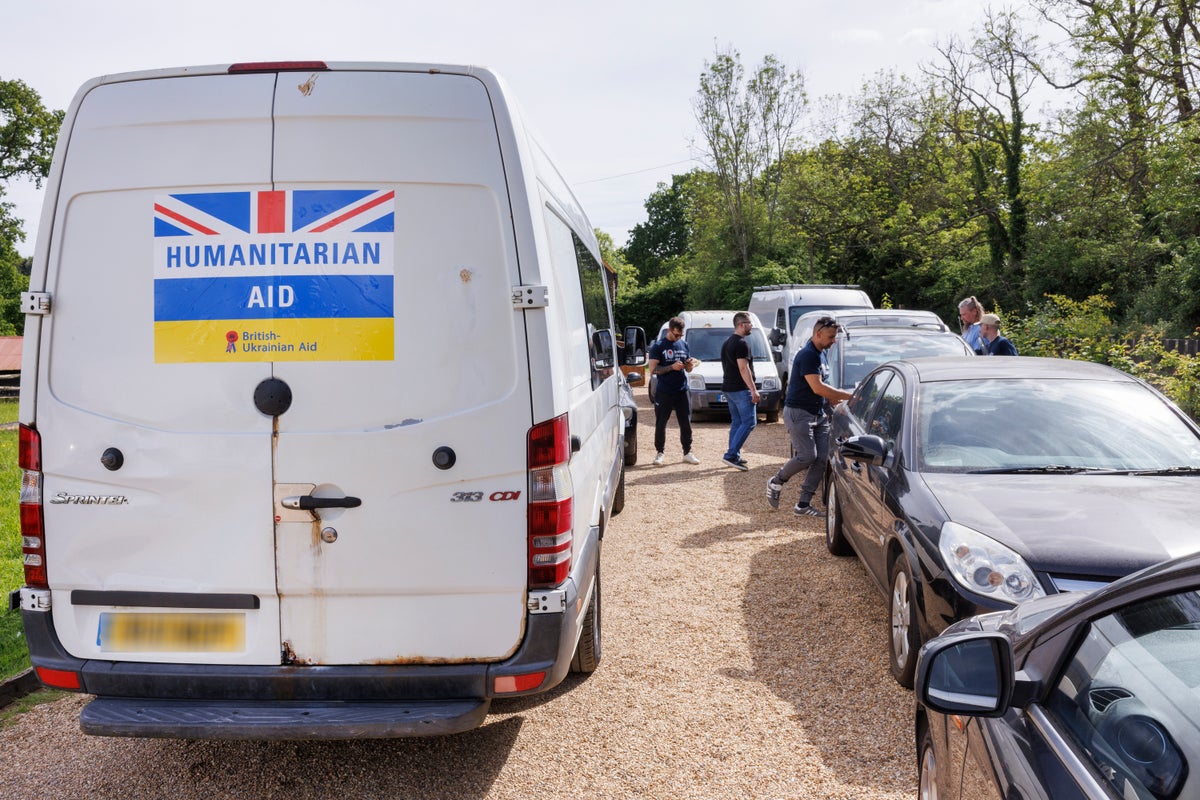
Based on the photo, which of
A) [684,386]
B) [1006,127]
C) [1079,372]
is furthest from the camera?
[1006,127]

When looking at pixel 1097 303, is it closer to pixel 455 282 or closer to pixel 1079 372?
pixel 1079 372

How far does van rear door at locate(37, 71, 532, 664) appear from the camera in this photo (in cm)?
316

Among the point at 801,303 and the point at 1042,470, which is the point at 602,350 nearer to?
the point at 1042,470

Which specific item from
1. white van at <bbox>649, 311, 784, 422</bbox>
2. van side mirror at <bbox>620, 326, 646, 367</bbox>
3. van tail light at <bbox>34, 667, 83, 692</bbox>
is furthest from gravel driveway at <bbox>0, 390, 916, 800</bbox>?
white van at <bbox>649, 311, 784, 422</bbox>

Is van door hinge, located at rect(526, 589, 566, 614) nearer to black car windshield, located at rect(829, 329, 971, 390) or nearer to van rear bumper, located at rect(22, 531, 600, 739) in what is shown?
van rear bumper, located at rect(22, 531, 600, 739)

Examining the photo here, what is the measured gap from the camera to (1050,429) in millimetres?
4711

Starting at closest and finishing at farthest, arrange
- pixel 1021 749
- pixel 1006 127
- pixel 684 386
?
pixel 1021 749, pixel 684 386, pixel 1006 127

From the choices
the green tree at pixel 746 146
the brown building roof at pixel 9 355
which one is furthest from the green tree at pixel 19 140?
the green tree at pixel 746 146

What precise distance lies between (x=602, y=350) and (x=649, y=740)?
8.02 feet

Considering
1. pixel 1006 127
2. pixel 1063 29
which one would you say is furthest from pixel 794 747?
pixel 1006 127

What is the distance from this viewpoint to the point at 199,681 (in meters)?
3.15

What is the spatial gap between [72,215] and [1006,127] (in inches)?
1134

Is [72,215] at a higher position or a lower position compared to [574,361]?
higher

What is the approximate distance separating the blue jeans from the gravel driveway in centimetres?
448
